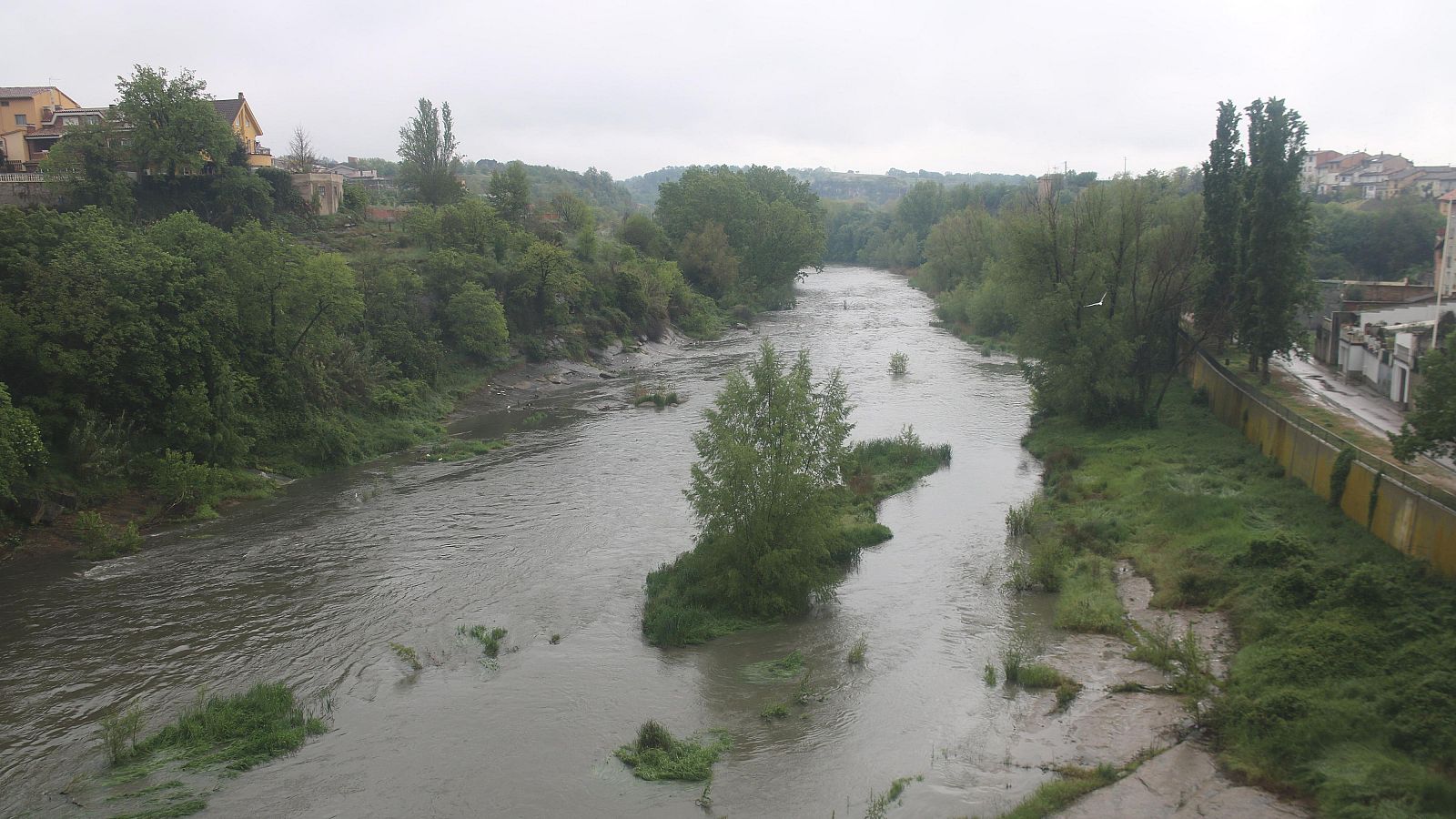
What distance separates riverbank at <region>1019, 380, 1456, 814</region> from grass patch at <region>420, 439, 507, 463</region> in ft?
63.0

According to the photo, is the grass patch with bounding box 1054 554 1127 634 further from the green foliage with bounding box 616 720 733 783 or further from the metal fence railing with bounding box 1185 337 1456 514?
the green foliage with bounding box 616 720 733 783

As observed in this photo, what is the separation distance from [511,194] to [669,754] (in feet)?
176

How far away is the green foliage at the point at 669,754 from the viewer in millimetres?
14258

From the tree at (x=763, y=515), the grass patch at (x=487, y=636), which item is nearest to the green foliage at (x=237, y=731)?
the grass patch at (x=487, y=636)

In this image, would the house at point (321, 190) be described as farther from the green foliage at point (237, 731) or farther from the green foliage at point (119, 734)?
the green foliage at point (119, 734)

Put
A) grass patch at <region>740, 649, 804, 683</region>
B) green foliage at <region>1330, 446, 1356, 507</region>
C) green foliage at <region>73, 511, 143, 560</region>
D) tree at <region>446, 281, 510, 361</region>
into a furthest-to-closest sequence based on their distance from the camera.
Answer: tree at <region>446, 281, 510, 361</region>
green foliage at <region>73, 511, 143, 560</region>
green foliage at <region>1330, 446, 1356, 507</region>
grass patch at <region>740, 649, 804, 683</region>

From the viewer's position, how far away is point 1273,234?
31078 millimetres

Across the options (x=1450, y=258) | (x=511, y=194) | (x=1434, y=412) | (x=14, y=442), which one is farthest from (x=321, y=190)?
(x=1450, y=258)

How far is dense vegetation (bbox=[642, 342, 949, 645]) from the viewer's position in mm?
19859

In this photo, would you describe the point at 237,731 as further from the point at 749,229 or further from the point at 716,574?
the point at 749,229

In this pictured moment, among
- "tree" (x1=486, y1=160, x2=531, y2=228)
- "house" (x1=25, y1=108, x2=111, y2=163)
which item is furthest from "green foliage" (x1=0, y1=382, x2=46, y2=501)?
"tree" (x1=486, y1=160, x2=531, y2=228)

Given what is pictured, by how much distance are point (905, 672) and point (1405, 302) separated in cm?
3860

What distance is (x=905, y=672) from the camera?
17625mm

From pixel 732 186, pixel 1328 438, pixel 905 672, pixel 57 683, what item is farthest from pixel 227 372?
pixel 732 186
